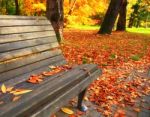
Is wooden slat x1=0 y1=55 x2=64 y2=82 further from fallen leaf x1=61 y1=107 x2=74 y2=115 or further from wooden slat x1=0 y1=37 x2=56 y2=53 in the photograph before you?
fallen leaf x1=61 y1=107 x2=74 y2=115

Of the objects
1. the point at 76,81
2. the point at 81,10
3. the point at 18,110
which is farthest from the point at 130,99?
the point at 81,10

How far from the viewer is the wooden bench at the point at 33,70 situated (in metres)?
2.95

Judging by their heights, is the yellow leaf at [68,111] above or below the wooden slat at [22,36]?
below

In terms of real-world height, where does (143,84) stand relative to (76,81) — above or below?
below

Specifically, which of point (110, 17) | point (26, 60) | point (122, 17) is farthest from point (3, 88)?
point (122, 17)

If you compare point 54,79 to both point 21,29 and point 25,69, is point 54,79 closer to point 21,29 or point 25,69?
point 25,69

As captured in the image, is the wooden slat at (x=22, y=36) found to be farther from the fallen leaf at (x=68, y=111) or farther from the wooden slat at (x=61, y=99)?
the fallen leaf at (x=68, y=111)

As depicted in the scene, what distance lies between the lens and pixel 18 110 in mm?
2684

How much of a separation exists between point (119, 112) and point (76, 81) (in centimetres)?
140

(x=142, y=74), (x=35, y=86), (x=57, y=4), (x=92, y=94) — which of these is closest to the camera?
(x=35, y=86)

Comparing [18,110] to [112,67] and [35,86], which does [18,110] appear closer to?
[35,86]

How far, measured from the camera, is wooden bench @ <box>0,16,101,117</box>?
295 cm

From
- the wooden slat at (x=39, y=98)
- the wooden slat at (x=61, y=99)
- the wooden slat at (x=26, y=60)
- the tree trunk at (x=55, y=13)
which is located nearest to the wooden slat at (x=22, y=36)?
the wooden slat at (x=26, y=60)

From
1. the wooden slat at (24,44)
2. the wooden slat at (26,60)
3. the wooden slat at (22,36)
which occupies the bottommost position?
the wooden slat at (26,60)
